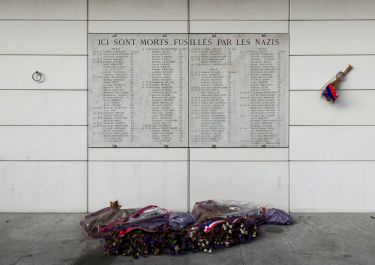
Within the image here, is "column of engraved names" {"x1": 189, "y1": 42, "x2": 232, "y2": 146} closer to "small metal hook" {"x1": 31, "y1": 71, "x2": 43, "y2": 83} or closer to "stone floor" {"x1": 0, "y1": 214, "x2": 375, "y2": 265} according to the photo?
"stone floor" {"x1": 0, "y1": 214, "x2": 375, "y2": 265}

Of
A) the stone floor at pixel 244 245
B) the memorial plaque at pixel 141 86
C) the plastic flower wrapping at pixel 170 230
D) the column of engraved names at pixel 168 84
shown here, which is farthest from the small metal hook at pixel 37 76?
the plastic flower wrapping at pixel 170 230

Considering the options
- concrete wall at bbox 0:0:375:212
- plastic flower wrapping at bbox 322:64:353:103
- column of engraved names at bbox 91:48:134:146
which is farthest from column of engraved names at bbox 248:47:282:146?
column of engraved names at bbox 91:48:134:146

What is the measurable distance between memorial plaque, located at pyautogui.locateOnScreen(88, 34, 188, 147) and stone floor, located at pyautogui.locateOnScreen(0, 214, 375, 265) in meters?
1.83

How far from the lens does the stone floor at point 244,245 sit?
14.3ft

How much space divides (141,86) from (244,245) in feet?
10.1

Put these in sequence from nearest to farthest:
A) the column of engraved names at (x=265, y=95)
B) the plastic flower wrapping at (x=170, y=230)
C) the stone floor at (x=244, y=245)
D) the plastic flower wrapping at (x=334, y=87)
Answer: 1. the stone floor at (x=244, y=245)
2. the plastic flower wrapping at (x=170, y=230)
3. the plastic flower wrapping at (x=334, y=87)
4. the column of engraved names at (x=265, y=95)

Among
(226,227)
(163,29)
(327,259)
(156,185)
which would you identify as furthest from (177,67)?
(327,259)

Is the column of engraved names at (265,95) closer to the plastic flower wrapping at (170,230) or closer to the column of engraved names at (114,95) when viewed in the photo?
the plastic flower wrapping at (170,230)

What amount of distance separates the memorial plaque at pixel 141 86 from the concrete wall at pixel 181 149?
7.4 inches

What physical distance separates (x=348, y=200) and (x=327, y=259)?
2.17 meters

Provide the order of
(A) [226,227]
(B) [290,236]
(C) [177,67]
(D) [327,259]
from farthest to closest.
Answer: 1. (C) [177,67]
2. (B) [290,236]
3. (A) [226,227]
4. (D) [327,259]

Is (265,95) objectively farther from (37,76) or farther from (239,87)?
(37,76)

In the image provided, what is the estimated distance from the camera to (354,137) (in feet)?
20.2

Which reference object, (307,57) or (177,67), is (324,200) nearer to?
(307,57)
